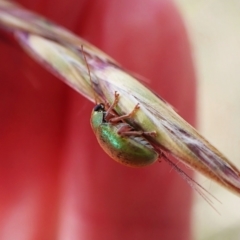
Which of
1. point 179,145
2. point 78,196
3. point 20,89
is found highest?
point 20,89

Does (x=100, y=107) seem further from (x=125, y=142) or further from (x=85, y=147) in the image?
(x=85, y=147)

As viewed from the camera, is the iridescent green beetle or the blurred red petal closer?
the iridescent green beetle

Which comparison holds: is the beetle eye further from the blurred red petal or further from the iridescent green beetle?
the blurred red petal

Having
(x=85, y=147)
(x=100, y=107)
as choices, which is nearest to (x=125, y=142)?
(x=100, y=107)

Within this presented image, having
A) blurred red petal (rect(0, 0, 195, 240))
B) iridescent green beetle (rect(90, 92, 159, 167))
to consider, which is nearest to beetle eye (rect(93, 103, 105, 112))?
iridescent green beetle (rect(90, 92, 159, 167))

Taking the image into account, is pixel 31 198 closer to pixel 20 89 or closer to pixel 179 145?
pixel 20 89

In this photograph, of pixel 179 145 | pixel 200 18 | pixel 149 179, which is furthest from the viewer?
pixel 200 18

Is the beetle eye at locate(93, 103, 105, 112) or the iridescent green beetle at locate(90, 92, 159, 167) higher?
the beetle eye at locate(93, 103, 105, 112)

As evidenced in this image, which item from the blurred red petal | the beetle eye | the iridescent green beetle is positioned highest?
the blurred red petal

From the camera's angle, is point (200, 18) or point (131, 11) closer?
point (131, 11)

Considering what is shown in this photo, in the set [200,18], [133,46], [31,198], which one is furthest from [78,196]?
[200,18]
